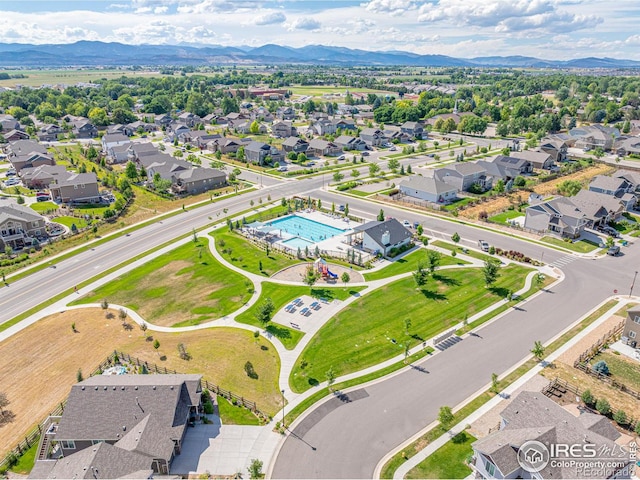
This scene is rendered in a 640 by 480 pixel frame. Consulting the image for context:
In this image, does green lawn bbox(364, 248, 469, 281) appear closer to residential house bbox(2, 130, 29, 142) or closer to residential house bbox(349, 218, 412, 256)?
residential house bbox(349, 218, 412, 256)

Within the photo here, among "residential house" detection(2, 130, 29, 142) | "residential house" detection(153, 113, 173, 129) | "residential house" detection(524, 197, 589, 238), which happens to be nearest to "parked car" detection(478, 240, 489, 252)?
"residential house" detection(524, 197, 589, 238)

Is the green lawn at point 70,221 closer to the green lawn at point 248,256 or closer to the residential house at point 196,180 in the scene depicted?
the residential house at point 196,180

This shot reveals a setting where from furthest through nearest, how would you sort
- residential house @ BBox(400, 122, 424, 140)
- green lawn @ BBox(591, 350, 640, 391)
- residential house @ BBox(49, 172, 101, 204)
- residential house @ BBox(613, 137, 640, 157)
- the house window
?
1. residential house @ BBox(400, 122, 424, 140)
2. residential house @ BBox(613, 137, 640, 157)
3. residential house @ BBox(49, 172, 101, 204)
4. green lawn @ BBox(591, 350, 640, 391)
5. the house window

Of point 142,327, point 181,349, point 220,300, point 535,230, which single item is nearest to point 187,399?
point 181,349

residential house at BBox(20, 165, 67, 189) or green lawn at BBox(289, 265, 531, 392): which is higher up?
residential house at BBox(20, 165, 67, 189)

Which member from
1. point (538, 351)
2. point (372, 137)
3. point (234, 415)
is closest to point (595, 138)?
point (372, 137)

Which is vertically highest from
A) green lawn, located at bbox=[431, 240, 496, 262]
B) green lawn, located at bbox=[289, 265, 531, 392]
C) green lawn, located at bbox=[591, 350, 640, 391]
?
green lawn, located at bbox=[431, 240, 496, 262]

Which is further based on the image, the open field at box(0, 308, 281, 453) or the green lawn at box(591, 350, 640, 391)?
the green lawn at box(591, 350, 640, 391)
